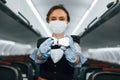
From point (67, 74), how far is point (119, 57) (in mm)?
7992

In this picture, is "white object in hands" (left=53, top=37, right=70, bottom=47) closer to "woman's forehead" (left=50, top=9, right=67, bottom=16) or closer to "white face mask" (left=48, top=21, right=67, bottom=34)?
"white face mask" (left=48, top=21, right=67, bottom=34)

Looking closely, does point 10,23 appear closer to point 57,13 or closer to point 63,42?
point 57,13

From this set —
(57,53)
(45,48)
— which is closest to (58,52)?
(57,53)

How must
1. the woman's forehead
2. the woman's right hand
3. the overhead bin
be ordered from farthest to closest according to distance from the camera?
the overhead bin → the woman's forehead → the woman's right hand

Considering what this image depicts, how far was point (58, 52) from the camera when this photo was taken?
7.32 ft

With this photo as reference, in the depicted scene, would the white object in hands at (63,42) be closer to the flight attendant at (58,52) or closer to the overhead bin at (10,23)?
the flight attendant at (58,52)

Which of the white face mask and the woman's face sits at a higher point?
the woman's face

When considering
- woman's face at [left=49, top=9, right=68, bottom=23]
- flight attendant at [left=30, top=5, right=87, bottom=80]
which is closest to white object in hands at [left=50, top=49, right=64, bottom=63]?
flight attendant at [left=30, top=5, right=87, bottom=80]

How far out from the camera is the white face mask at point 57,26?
7.48 ft

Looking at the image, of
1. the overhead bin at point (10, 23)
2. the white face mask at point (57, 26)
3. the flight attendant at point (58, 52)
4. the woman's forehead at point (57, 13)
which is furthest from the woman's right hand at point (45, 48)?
the overhead bin at point (10, 23)

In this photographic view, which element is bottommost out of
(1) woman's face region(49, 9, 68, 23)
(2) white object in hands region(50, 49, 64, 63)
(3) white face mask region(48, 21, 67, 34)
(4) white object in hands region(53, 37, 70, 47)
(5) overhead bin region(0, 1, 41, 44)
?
(2) white object in hands region(50, 49, 64, 63)

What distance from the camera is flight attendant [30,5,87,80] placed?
2209 mm

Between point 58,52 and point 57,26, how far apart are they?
0.21 m

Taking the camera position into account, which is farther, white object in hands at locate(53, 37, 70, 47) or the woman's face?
the woman's face
